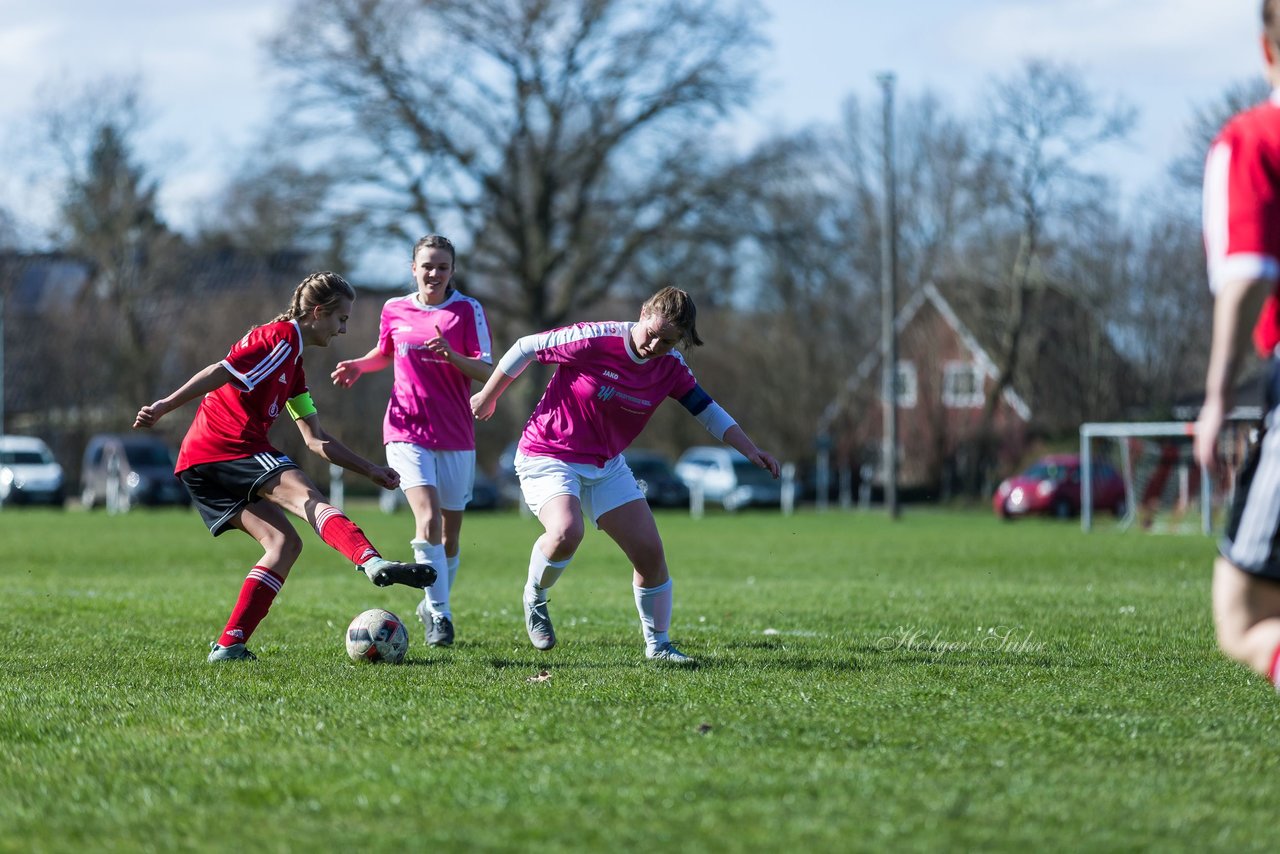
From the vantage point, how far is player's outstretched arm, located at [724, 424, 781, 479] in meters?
7.34

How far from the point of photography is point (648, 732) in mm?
5531

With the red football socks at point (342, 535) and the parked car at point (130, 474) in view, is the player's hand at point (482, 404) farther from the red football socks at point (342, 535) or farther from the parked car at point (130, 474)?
the parked car at point (130, 474)

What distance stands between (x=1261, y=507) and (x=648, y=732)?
2.28 m

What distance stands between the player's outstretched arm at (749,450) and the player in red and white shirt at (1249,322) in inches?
120

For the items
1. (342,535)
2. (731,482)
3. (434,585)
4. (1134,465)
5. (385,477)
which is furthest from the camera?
(731,482)

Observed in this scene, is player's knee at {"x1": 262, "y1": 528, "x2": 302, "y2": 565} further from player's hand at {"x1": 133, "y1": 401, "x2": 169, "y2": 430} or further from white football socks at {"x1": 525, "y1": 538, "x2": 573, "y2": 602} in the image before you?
white football socks at {"x1": 525, "y1": 538, "x2": 573, "y2": 602}

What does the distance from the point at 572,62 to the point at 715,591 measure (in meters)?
28.4

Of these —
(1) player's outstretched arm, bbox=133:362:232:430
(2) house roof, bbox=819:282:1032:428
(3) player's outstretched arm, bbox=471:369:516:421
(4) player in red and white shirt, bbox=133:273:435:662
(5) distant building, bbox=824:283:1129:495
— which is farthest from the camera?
(2) house roof, bbox=819:282:1032:428

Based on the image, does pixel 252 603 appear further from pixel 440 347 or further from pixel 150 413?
pixel 440 347

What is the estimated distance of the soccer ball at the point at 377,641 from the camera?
7.68 m

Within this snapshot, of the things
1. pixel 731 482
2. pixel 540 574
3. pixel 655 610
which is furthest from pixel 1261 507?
pixel 731 482

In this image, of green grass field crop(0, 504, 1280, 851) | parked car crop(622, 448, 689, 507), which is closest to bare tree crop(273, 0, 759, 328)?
parked car crop(622, 448, 689, 507)

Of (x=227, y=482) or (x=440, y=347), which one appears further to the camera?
(x=440, y=347)

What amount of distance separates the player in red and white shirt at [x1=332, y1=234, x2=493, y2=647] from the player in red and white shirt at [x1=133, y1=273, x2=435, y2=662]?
0.82 m
